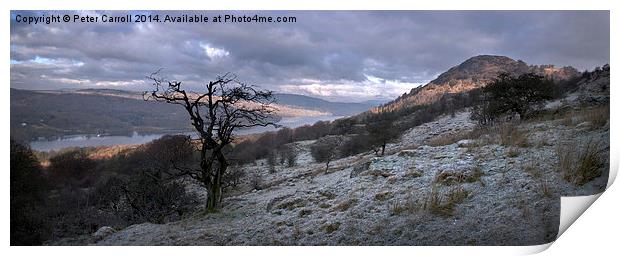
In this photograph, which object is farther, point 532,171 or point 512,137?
point 512,137

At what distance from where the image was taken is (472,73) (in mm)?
5949

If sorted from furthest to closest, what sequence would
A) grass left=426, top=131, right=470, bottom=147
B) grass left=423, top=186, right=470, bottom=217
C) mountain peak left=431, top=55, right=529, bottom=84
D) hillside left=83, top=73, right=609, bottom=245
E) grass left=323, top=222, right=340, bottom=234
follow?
grass left=426, top=131, right=470, bottom=147 → mountain peak left=431, top=55, right=529, bottom=84 → grass left=323, top=222, right=340, bottom=234 → grass left=423, top=186, right=470, bottom=217 → hillside left=83, top=73, right=609, bottom=245

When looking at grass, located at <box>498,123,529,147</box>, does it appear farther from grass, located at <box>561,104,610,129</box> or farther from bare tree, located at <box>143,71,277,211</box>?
bare tree, located at <box>143,71,277,211</box>

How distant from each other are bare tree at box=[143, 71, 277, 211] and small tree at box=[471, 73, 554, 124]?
15.6 feet

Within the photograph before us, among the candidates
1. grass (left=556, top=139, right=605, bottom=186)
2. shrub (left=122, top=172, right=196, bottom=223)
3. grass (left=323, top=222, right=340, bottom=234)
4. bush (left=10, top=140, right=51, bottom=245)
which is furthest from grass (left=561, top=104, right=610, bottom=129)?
bush (left=10, top=140, right=51, bottom=245)

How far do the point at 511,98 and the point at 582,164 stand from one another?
14.4 feet

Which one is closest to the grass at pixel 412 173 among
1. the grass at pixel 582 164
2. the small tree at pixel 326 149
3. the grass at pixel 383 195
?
the grass at pixel 383 195

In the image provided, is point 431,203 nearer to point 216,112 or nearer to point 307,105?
point 307,105

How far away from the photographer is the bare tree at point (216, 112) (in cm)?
492

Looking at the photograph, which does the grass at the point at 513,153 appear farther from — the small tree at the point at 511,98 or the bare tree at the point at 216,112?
the bare tree at the point at 216,112

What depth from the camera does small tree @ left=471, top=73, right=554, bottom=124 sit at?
7.46 m

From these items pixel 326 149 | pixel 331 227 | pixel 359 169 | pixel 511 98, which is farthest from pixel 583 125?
pixel 326 149

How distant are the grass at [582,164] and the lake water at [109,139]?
305 centimetres
